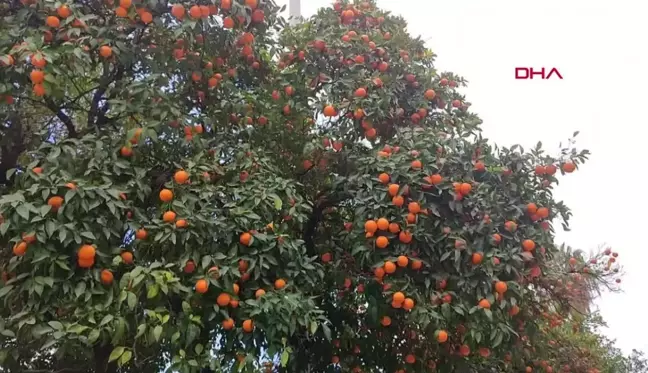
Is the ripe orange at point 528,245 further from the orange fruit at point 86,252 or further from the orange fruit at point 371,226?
the orange fruit at point 86,252

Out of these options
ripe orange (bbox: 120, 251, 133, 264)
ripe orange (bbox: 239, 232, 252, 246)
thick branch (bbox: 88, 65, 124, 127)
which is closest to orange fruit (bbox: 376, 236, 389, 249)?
ripe orange (bbox: 239, 232, 252, 246)

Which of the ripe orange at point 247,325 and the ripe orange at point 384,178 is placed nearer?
the ripe orange at point 247,325

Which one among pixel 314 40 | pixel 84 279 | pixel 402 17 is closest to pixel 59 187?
pixel 84 279

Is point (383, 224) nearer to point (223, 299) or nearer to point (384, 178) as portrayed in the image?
point (384, 178)

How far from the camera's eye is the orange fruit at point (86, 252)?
1.90 metres

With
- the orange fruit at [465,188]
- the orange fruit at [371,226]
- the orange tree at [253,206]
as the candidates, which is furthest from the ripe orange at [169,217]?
the orange fruit at [465,188]

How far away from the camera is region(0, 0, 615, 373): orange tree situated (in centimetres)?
196

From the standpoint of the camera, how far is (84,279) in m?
1.94

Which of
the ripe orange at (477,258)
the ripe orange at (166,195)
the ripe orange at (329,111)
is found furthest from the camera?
the ripe orange at (329,111)

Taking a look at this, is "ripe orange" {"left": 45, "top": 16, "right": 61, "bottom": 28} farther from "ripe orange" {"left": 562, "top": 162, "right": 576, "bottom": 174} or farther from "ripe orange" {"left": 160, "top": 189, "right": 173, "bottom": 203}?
"ripe orange" {"left": 562, "top": 162, "right": 576, "bottom": 174}

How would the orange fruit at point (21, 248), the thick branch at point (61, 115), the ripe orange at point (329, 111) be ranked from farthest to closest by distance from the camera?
the ripe orange at point (329, 111) → the thick branch at point (61, 115) → the orange fruit at point (21, 248)

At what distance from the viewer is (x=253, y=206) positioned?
2201 mm

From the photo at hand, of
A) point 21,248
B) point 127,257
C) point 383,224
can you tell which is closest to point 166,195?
point 127,257

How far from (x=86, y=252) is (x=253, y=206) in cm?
60
